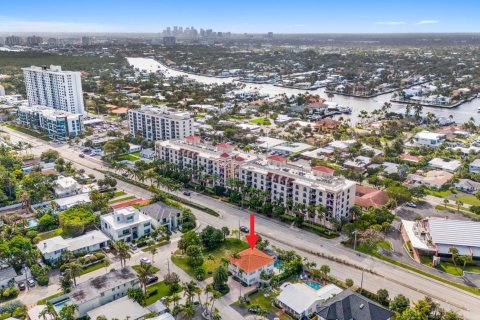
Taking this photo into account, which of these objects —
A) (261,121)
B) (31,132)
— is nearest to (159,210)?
(31,132)

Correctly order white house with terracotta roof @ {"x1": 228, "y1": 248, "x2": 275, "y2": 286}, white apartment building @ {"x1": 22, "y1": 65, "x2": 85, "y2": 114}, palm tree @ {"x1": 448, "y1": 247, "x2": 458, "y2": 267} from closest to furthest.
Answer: white house with terracotta roof @ {"x1": 228, "y1": 248, "x2": 275, "y2": 286} < palm tree @ {"x1": 448, "y1": 247, "x2": 458, "y2": 267} < white apartment building @ {"x1": 22, "y1": 65, "x2": 85, "y2": 114}

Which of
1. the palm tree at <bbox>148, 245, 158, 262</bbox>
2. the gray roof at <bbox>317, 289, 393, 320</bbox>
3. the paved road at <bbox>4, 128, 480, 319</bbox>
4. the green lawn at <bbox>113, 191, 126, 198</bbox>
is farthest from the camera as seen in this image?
the green lawn at <bbox>113, 191, 126, 198</bbox>

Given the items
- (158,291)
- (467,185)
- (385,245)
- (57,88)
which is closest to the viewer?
(158,291)

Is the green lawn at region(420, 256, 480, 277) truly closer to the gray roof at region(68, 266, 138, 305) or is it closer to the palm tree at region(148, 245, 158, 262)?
the palm tree at region(148, 245, 158, 262)

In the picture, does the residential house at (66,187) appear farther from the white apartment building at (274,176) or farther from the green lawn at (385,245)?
the green lawn at (385,245)

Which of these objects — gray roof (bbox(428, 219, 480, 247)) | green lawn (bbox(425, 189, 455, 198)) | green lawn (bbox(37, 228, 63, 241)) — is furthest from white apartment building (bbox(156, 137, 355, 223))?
green lawn (bbox(37, 228, 63, 241))

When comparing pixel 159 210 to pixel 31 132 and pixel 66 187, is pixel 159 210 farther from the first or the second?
pixel 31 132

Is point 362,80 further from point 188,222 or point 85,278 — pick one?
point 85,278

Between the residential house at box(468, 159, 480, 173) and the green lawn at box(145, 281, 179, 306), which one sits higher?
the residential house at box(468, 159, 480, 173)
